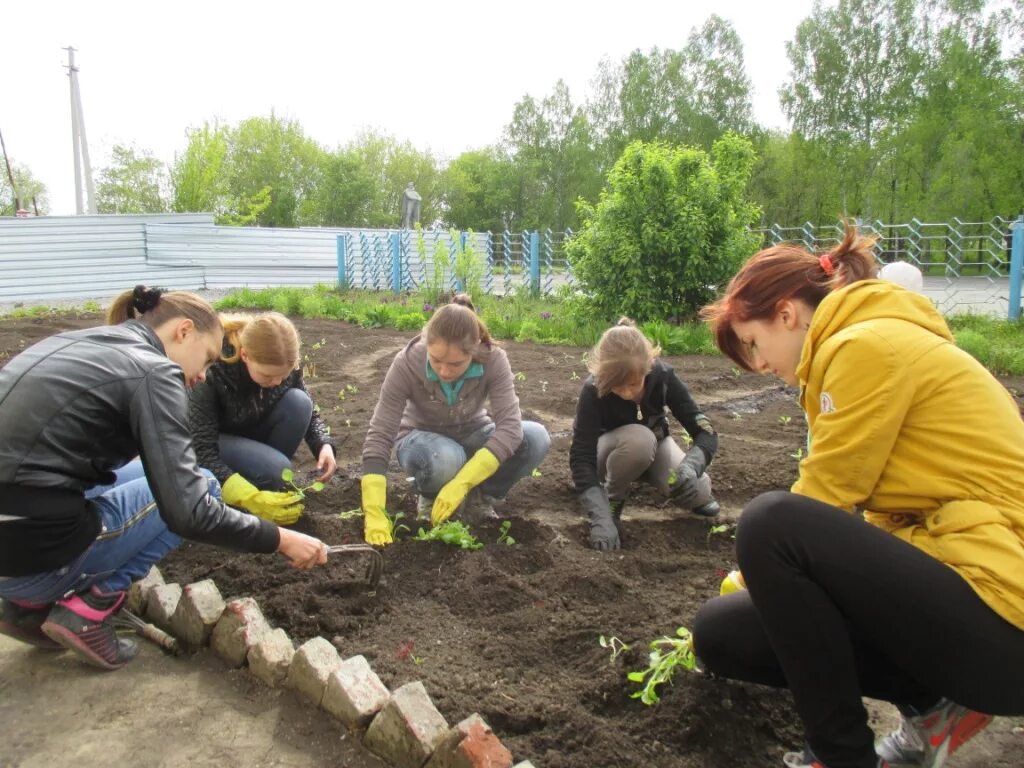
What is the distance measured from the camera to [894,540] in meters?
1.39

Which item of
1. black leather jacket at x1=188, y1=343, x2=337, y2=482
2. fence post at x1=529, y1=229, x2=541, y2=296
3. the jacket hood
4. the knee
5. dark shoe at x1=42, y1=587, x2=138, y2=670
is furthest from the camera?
fence post at x1=529, y1=229, x2=541, y2=296

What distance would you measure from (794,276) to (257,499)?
2180 millimetres

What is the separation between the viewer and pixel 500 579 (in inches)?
99.1

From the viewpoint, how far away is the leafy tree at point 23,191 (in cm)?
3331

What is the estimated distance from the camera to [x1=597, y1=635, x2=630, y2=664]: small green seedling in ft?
6.58

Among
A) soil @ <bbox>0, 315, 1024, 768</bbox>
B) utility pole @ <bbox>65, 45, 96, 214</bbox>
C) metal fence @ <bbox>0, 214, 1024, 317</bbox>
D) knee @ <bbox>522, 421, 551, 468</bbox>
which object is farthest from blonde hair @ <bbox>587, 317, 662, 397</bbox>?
utility pole @ <bbox>65, 45, 96, 214</bbox>

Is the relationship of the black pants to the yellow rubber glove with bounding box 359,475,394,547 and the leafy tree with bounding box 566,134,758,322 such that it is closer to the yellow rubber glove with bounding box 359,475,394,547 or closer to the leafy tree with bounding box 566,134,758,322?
the yellow rubber glove with bounding box 359,475,394,547

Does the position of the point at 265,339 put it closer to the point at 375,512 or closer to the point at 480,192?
the point at 375,512

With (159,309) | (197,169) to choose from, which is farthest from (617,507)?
(197,169)

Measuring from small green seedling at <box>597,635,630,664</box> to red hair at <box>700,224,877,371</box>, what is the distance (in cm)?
94

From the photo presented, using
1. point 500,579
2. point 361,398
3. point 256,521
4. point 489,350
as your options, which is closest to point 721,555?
point 500,579

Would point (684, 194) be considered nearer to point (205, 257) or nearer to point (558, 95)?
point (205, 257)

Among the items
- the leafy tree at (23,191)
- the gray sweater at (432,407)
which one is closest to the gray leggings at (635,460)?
the gray sweater at (432,407)

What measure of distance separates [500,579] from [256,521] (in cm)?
89
